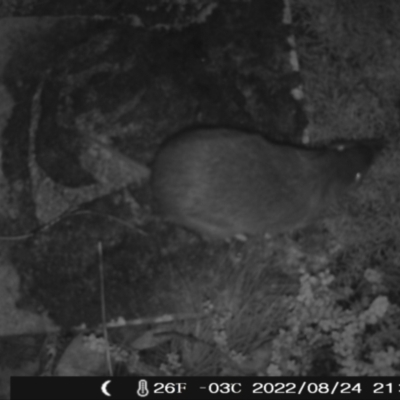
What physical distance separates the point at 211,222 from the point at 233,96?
0.80 metres

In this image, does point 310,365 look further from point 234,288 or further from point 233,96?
point 233,96

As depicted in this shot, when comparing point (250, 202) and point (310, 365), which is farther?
point (310, 365)

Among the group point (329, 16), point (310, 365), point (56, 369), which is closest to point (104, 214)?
point (56, 369)

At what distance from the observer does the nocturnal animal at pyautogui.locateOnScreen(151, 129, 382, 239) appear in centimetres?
312

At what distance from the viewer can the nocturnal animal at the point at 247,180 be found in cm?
312

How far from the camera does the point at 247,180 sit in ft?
10.3
